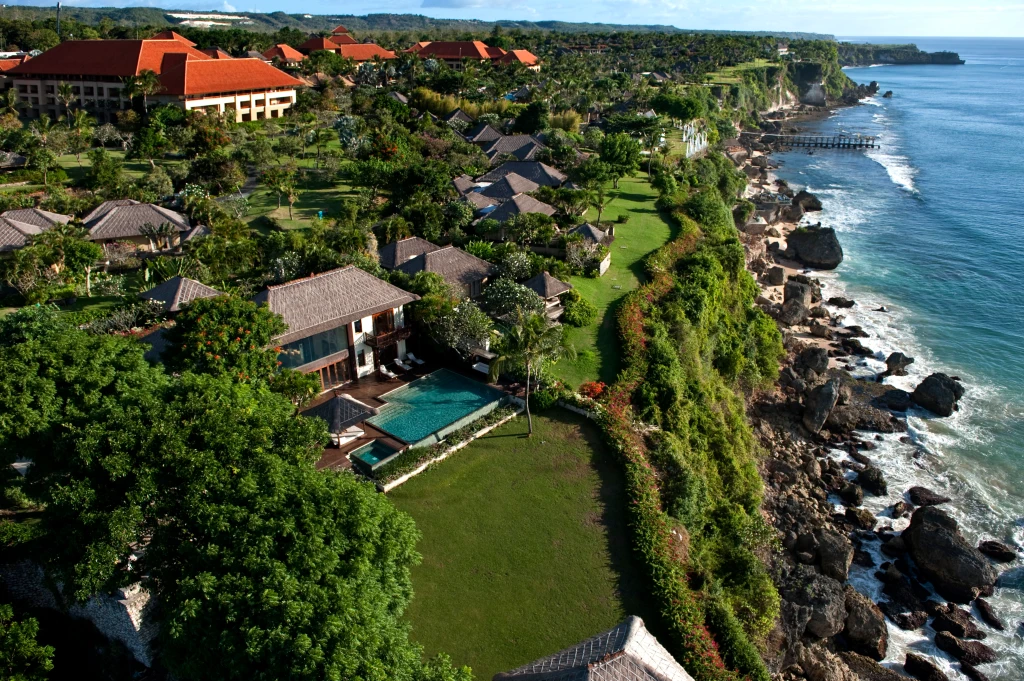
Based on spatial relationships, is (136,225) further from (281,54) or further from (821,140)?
(821,140)

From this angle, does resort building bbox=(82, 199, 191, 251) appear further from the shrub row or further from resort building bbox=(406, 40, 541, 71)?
resort building bbox=(406, 40, 541, 71)

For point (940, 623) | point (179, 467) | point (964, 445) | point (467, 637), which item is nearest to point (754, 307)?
point (964, 445)

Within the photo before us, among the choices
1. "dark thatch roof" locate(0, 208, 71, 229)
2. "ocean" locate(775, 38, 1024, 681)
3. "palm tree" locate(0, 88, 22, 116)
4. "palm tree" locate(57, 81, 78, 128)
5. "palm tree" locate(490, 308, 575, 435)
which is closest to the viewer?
"palm tree" locate(490, 308, 575, 435)

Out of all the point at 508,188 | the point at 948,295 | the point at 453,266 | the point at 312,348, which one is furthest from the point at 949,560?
the point at 508,188

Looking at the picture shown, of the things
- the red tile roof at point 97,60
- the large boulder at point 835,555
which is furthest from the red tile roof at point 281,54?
the large boulder at point 835,555

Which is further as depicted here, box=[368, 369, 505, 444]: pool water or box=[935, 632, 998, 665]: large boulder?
box=[368, 369, 505, 444]: pool water

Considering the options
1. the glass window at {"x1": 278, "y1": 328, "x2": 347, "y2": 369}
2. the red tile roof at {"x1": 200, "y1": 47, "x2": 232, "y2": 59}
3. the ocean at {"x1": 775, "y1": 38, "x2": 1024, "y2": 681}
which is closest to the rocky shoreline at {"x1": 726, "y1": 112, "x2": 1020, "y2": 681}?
the ocean at {"x1": 775, "y1": 38, "x2": 1024, "y2": 681}

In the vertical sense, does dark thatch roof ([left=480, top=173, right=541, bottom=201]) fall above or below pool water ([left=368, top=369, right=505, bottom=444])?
above
